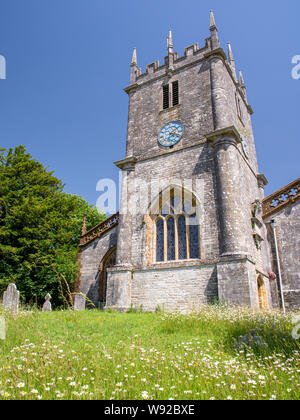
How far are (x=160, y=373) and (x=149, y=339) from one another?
2499 mm

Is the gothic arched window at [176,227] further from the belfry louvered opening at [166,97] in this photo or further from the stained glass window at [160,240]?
the belfry louvered opening at [166,97]

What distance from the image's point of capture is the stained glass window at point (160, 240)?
14627 mm

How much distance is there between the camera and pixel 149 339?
6.34 meters

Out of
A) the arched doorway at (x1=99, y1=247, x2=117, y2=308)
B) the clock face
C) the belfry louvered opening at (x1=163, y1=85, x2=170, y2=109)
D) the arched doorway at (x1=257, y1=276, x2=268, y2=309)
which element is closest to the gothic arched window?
the clock face

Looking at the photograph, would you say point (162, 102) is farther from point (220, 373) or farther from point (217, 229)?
point (220, 373)

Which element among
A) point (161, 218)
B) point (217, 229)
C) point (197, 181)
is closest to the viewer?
point (217, 229)

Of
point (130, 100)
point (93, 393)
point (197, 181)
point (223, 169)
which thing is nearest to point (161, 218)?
point (197, 181)

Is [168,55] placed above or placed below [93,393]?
above

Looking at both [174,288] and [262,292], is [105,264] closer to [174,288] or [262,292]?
[174,288]

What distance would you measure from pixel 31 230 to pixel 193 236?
971 cm

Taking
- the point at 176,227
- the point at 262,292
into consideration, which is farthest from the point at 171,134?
the point at 262,292

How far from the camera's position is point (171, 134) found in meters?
16.4

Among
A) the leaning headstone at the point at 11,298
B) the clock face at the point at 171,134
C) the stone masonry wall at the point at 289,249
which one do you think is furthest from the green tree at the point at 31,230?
the stone masonry wall at the point at 289,249
